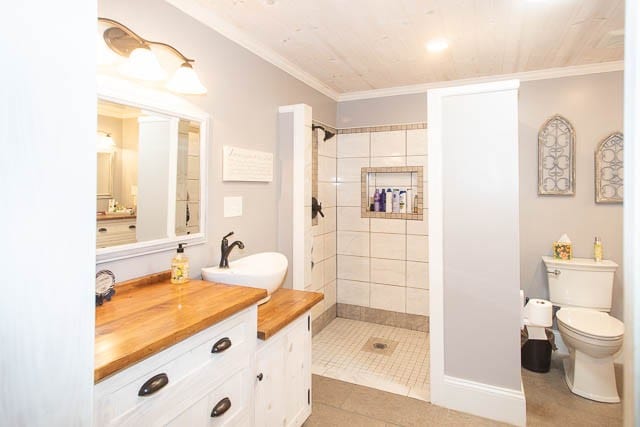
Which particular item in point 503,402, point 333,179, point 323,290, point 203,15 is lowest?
point 503,402

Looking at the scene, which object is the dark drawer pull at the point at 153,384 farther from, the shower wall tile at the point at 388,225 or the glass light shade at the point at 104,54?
the shower wall tile at the point at 388,225

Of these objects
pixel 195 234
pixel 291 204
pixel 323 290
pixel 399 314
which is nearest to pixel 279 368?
pixel 195 234

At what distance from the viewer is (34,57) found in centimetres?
43

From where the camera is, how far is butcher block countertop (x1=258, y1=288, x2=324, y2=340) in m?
1.61

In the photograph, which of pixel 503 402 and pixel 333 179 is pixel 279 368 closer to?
pixel 503 402

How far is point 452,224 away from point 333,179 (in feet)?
5.73

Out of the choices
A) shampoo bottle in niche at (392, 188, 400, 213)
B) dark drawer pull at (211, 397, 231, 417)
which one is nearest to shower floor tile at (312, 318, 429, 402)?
shampoo bottle in niche at (392, 188, 400, 213)

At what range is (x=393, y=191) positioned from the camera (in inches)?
146

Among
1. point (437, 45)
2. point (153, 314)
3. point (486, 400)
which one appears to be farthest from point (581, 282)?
point (153, 314)

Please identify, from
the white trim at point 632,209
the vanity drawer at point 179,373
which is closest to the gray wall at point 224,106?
the vanity drawer at point 179,373

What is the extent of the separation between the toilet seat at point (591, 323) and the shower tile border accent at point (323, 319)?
1986 millimetres

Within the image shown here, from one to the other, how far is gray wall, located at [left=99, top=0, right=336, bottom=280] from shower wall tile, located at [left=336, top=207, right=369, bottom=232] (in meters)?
1.26

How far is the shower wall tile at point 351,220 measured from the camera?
377 centimetres

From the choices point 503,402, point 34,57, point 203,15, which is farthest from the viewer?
point 503,402
